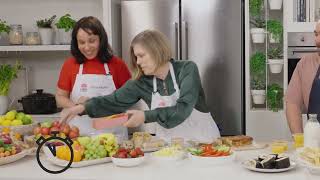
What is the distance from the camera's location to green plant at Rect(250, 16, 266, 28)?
14.6ft

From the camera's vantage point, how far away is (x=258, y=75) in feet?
14.8

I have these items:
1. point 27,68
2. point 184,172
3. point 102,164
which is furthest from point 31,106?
point 184,172

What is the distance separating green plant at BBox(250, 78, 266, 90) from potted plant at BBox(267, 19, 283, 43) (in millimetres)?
374

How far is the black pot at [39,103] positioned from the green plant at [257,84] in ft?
5.89

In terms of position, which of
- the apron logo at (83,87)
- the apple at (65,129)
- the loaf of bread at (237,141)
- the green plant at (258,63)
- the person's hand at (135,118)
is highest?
the green plant at (258,63)

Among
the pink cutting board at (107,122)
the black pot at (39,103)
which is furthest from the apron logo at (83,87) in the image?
the pink cutting board at (107,122)

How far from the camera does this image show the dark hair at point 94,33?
3312mm

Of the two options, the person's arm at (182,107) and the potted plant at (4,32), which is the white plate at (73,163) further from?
the potted plant at (4,32)

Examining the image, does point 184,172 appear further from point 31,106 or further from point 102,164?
point 31,106

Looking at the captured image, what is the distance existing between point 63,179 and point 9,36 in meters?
2.84

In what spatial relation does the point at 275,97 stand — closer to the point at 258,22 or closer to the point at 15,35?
the point at 258,22

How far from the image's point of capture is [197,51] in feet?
14.6

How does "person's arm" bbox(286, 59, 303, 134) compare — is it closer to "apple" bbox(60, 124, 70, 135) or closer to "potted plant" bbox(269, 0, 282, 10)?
"potted plant" bbox(269, 0, 282, 10)

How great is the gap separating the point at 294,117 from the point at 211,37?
1306 mm
